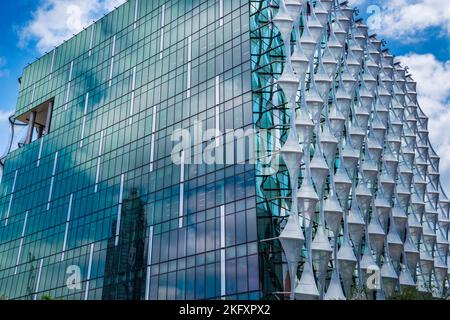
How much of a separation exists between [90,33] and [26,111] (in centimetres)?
2134

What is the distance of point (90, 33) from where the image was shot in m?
91.2

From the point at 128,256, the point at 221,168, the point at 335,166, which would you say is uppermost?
the point at 335,166

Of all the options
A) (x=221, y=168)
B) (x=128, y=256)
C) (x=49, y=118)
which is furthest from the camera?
(x=49, y=118)

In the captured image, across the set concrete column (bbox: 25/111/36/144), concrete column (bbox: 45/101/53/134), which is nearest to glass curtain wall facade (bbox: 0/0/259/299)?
concrete column (bbox: 45/101/53/134)

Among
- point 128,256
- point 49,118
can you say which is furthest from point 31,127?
point 128,256

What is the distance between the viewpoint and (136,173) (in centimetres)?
7031

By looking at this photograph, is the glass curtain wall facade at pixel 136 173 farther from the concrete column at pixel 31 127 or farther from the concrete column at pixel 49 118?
the concrete column at pixel 31 127

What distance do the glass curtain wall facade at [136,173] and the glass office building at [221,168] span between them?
0.81 ft

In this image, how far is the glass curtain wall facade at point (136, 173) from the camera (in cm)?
5653

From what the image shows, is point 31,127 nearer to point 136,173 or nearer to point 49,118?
point 49,118

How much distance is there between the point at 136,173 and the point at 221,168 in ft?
54.6
